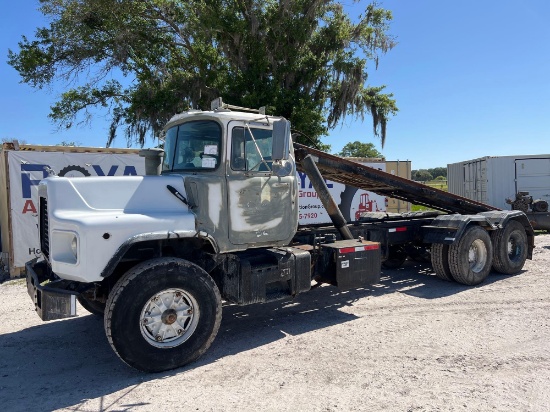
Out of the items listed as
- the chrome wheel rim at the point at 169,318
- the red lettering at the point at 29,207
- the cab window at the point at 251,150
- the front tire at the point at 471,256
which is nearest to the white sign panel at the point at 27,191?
the red lettering at the point at 29,207

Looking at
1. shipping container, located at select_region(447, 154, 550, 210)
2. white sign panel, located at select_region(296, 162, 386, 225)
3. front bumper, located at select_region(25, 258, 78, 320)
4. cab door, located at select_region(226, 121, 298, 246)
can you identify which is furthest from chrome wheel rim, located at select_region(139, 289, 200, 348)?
shipping container, located at select_region(447, 154, 550, 210)

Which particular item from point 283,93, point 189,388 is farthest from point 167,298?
point 283,93

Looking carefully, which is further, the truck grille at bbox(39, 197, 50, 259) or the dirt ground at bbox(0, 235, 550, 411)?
the truck grille at bbox(39, 197, 50, 259)

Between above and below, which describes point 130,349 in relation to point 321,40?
below

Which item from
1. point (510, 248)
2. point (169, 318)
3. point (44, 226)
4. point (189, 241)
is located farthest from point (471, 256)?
point (44, 226)

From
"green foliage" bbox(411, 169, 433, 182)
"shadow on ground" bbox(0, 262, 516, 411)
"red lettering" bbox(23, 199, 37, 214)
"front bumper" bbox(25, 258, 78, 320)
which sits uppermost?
"green foliage" bbox(411, 169, 433, 182)

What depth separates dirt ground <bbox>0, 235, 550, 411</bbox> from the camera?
385cm

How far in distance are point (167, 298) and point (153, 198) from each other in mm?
1089

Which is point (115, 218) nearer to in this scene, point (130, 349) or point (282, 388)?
point (130, 349)

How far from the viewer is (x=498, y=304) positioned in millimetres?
6656

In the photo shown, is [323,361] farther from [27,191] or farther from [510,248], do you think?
[27,191]

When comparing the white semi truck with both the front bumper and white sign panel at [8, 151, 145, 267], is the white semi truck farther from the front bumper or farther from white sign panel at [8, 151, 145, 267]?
white sign panel at [8, 151, 145, 267]

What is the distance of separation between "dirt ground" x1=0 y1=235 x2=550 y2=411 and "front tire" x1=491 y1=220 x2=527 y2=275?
1.36 metres

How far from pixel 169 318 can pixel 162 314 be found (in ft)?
0.27
